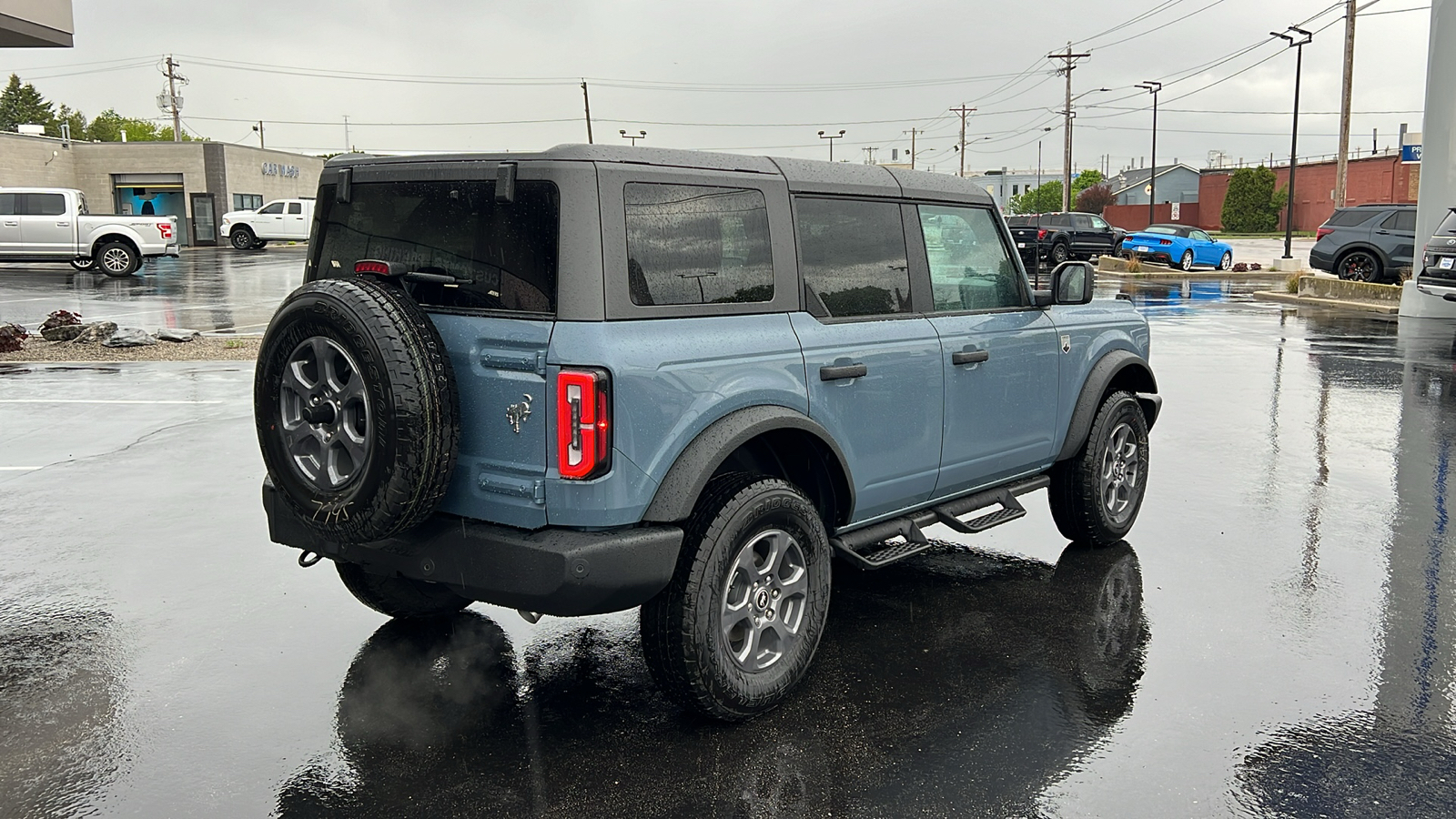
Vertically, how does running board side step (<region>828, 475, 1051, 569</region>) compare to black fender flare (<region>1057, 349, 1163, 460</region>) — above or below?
below

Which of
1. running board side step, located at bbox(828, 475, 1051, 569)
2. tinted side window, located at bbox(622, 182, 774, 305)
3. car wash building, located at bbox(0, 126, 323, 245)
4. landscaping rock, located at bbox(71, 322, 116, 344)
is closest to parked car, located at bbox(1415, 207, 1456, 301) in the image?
running board side step, located at bbox(828, 475, 1051, 569)

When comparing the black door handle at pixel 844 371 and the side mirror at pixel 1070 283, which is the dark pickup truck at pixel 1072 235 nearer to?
the side mirror at pixel 1070 283

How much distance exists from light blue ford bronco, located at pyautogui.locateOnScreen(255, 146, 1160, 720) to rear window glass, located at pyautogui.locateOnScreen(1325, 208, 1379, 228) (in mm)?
25339


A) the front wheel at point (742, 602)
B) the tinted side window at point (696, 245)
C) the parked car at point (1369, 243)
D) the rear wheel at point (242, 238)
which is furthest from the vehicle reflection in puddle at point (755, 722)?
the rear wheel at point (242, 238)

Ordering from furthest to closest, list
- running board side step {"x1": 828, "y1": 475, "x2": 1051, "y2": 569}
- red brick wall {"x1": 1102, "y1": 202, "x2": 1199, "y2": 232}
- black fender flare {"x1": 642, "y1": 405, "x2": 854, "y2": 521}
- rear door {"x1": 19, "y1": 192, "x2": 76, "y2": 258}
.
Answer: red brick wall {"x1": 1102, "y1": 202, "x2": 1199, "y2": 232} → rear door {"x1": 19, "y1": 192, "x2": 76, "y2": 258} → running board side step {"x1": 828, "y1": 475, "x2": 1051, "y2": 569} → black fender flare {"x1": 642, "y1": 405, "x2": 854, "y2": 521}

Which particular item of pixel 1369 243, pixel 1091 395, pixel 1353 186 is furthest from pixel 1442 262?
pixel 1353 186

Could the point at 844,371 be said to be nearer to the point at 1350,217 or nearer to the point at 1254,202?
the point at 1350,217

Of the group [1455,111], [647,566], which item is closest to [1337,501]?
[647,566]

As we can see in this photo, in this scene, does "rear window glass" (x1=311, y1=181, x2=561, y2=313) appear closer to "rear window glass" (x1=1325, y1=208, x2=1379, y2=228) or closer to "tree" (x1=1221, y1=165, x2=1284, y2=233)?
"rear window glass" (x1=1325, y1=208, x2=1379, y2=228)

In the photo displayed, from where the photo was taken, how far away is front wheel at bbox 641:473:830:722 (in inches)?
156

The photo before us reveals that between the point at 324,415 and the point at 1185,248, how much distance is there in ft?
129

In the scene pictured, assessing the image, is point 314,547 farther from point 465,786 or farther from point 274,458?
point 465,786

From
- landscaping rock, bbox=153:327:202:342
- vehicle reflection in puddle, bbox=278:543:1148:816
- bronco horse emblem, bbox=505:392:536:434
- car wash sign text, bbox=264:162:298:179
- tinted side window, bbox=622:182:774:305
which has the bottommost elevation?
vehicle reflection in puddle, bbox=278:543:1148:816

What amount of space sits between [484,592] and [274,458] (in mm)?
885
